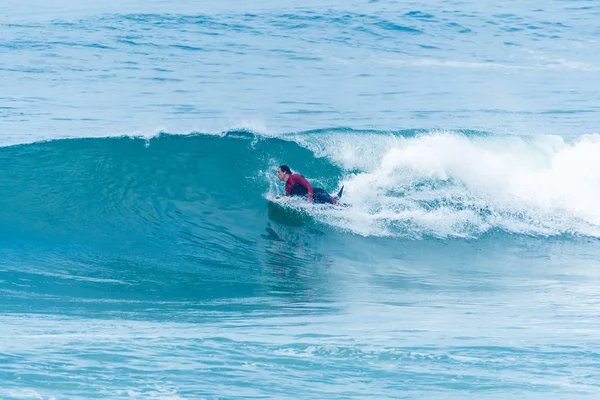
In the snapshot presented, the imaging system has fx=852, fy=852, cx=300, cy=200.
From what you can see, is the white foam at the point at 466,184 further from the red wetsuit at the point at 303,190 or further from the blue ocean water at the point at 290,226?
the red wetsuit at the point at 303,190

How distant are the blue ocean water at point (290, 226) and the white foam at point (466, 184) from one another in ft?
0.15

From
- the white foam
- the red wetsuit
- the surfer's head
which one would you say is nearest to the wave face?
the white foam

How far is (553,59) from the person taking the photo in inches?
1153

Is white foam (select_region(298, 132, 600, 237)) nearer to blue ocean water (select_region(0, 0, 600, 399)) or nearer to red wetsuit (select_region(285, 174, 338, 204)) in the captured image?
blue ocean water (select_region(0, 0, 600, 399))

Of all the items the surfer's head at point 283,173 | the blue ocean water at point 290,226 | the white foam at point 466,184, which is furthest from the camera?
the white foam at point 466,184

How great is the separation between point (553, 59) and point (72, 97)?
56.0 ft

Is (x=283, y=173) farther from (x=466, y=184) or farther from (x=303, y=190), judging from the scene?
(x=466, y=184)

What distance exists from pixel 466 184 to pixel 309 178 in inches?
99.4

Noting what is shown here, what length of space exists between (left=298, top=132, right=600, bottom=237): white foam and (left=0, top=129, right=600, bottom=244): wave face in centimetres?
2

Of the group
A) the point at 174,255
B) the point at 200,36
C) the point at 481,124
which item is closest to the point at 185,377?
the point at 174,255

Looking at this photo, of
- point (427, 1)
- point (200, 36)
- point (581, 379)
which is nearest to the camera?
point (581, 379)

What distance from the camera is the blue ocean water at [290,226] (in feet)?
19.3

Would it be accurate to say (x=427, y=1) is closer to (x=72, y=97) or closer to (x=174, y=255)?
(x=72, y=97)

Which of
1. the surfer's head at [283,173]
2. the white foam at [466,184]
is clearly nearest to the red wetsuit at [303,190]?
the surfer's head at [283,173]
